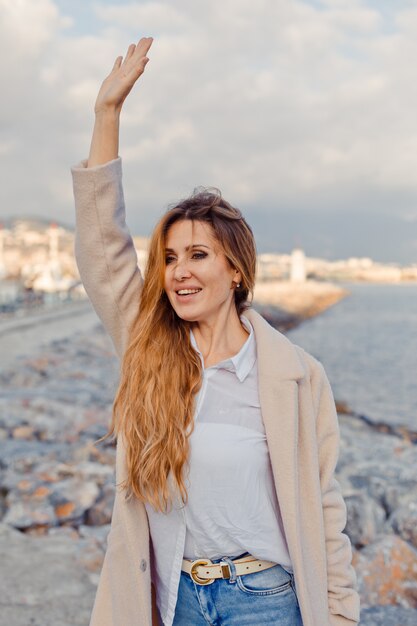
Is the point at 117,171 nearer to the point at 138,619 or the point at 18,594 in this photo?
the point at 138,619

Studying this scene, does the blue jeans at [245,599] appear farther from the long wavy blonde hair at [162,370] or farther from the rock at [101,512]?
the rock at [101,512]

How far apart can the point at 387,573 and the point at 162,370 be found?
2311mm

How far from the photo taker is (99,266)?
5.99 feet

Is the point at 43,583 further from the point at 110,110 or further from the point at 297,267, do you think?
the point at 297,267

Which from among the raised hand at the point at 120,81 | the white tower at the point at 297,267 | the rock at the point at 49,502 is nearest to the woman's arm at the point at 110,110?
the raised hand at the point at 120,81

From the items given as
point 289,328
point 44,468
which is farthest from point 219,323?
point 289,328

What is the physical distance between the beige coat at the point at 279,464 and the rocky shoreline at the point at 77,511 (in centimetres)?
64

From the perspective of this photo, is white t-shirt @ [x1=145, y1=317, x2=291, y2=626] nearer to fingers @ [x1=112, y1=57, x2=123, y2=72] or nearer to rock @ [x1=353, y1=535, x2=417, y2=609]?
fingers @ [x1=112, y1=57, x2=123, y2=72]

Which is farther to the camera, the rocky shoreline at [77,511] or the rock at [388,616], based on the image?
the rocky shoreline at [77,511]

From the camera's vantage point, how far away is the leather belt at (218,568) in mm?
1694

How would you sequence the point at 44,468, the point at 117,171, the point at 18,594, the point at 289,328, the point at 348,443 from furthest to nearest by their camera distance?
1. the point at 289,328
2. the point at 348,443
3. the point at 44,468
4. the point at 18,594
5. the point at 117,171

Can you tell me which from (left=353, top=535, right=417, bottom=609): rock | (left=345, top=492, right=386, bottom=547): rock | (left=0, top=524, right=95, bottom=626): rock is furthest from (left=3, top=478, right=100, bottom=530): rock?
(left=353, top=535, right=417, bottom=609): rock

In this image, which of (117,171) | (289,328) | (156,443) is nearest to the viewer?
(156,443)

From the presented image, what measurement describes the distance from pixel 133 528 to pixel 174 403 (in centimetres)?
35
